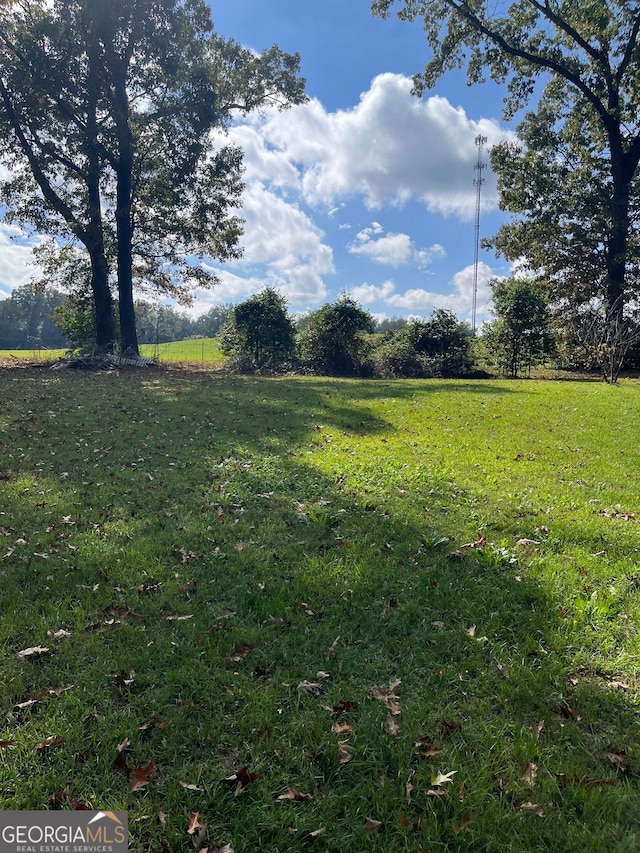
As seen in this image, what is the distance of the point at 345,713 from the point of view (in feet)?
7.83

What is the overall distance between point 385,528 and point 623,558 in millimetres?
2011

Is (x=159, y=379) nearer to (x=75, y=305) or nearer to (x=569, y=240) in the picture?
(x=75, y=305)

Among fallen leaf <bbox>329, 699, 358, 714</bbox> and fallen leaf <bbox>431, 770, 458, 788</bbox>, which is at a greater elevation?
fallen leaf <bbox>329, 699, 358, 714</bbox>

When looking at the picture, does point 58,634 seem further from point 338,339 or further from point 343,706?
point 338,339

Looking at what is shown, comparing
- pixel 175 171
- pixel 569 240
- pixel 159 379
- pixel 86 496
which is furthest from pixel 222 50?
Result: pixel 86 496

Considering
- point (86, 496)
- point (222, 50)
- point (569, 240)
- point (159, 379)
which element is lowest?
point (86, 496)

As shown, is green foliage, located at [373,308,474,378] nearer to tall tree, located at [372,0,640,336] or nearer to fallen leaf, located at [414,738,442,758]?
tall tree, located at [372,0,640,336]

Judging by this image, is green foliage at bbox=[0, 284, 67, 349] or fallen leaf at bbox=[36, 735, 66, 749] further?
green foliage at bbox=[0, 284, 67, 349]

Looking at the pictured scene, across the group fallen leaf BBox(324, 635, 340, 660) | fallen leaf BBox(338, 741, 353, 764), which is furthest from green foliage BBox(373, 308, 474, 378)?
fallen leaf BBox(338, 741, 353, 764)

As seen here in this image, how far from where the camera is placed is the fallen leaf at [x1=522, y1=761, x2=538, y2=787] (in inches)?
79.0

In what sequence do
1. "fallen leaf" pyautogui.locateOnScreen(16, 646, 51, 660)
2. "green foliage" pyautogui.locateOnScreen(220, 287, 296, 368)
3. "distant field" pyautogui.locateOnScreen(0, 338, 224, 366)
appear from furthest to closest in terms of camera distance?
1. "distant field" pyautogui.locateOnScreen(0, 338, 224, 366)
2. "green foliage" pyautogui.locateOnScreen(220, 287, 296, 368)
3. "fallen leaf" pyautogui.locateOnScreen(16, 646, 51, 660)

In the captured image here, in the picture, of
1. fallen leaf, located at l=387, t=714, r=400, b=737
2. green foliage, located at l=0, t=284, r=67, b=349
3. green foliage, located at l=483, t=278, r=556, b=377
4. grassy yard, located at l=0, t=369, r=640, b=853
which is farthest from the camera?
green foliage, located at l=0, t=284, r=67, b=349

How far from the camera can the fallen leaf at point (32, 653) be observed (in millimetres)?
2678

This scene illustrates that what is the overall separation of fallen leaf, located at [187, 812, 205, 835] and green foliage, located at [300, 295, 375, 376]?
1883 centimetres
